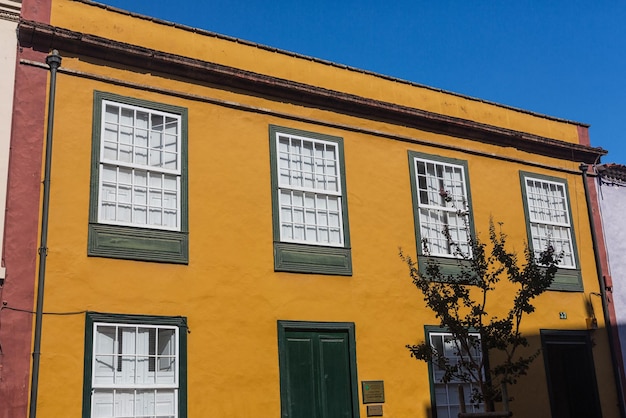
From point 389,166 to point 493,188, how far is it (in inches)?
97.7

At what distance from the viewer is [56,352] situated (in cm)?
1020

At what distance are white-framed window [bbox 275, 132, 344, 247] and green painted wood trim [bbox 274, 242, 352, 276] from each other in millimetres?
119

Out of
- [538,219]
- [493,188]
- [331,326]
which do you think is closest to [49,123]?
[331,326]

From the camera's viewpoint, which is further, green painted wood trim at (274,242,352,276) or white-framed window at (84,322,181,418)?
green painted wood trim at (274,242,352,276)

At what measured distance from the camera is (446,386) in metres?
13.5

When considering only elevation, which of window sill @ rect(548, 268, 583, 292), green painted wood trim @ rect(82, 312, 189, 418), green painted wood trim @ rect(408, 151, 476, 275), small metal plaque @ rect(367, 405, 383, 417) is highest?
green painted wood trim @ rect(408, 151, 476, 275)

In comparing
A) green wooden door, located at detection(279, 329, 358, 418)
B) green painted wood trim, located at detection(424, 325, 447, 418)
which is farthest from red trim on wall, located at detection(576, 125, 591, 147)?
green wooden door, located at detection(279, 329, 358, 418)

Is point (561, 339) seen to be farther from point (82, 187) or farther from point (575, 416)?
point (82, 187)

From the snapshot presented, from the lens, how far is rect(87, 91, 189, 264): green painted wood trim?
36.0ft

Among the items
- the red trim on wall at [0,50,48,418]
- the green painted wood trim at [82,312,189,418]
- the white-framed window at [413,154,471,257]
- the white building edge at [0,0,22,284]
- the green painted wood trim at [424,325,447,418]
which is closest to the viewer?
the red trim on wall at [0,50,48,418]

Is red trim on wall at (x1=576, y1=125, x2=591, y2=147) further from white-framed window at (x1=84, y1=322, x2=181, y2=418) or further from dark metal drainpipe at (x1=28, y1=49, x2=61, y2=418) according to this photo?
dark metal drainpipe at (x1=28, y1=49, x2=61, y2=418)

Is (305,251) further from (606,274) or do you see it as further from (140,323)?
(606,274)

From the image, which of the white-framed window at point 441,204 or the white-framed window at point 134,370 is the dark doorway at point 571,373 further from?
the white-framed window at point 134,370

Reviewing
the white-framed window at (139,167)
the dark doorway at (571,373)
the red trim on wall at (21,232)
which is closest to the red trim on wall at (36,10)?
the red trim on wall at (21,232)
